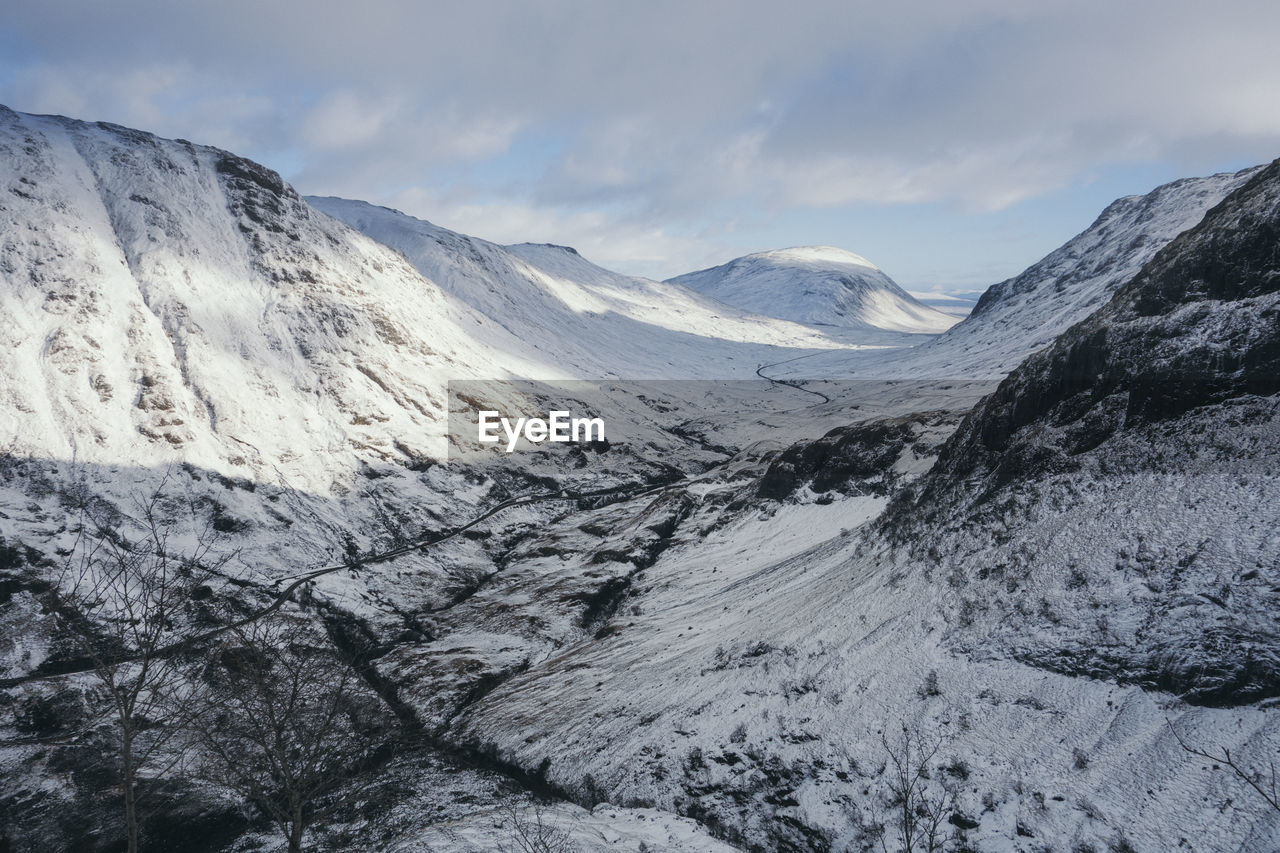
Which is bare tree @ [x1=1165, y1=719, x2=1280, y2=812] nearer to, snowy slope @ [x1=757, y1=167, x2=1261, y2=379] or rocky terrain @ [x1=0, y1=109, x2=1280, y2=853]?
rocky terrain @ [x1=0, y1=109, x2=1280, y2=853]

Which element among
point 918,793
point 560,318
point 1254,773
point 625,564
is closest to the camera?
point 1254,773

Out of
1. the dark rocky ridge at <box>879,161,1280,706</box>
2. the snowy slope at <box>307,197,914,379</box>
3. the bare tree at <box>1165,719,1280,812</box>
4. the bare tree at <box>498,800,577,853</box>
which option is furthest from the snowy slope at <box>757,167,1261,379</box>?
the bare tree at <box>498,800,577,853</box>

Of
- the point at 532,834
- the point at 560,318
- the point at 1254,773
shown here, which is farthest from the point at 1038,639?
the point at 560,318

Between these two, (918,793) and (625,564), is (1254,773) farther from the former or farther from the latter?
(625,564)

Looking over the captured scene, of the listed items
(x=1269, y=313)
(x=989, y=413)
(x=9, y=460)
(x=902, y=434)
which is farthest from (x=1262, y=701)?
(x=9, y=460)

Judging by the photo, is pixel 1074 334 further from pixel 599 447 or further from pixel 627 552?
pixel 599 447
